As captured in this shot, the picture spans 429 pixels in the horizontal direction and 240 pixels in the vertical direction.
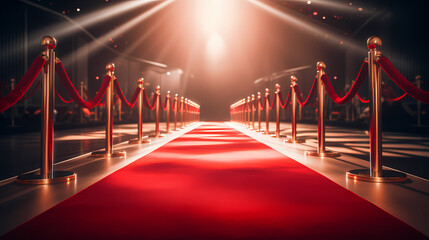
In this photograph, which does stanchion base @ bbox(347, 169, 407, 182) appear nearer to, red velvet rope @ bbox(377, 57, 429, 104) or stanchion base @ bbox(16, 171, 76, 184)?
red velvet rope @ bbox(377, 57, 429, 104)

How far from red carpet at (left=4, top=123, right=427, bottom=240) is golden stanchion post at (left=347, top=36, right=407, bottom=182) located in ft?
1.49

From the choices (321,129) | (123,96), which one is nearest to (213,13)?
(123,96)

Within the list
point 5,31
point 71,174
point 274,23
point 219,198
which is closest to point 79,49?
point 5,31

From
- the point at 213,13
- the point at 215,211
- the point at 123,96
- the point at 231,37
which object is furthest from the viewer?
the point at 231,37

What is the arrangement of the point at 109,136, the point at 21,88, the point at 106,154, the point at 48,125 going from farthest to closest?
the point at 109,136, the point at 106,154, the point at 48,125, the point at 21,88

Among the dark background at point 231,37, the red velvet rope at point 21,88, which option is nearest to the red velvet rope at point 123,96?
the red velvet rope at point 21,88

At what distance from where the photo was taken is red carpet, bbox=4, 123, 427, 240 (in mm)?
1593

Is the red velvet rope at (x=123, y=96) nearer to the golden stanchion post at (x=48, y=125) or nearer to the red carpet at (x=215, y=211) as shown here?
the golden stanchion post at (x=48, y=125)

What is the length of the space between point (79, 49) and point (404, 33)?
593 inches

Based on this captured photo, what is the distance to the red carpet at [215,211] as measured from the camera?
5.23 ft

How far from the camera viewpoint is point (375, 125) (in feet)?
10.2

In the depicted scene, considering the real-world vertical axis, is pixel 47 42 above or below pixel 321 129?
above

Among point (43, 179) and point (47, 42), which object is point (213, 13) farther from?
point (43, 179)

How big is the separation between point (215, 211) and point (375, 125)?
1982 mm
